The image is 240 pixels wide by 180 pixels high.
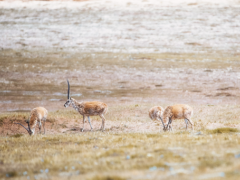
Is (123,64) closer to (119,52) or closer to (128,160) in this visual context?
(119,52)

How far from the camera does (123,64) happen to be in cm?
6028

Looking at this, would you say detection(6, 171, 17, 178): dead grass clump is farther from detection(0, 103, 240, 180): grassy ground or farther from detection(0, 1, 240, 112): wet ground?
detection(0, 1, 240, 112): wet ground

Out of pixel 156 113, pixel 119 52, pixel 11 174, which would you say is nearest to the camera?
pixel 11 174

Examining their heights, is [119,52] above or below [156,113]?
above

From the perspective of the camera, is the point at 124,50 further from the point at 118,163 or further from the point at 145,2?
the point at 118,163

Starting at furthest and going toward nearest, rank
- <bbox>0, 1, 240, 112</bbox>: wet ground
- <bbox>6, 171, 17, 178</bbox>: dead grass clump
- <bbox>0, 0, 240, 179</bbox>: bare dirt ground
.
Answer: <bbox>0, 1, 240, 112</bbox>: wet ground → <bbox>0, 0, 240, 179</bbox>: bare dirt ground → <bbox>6, 171, 17, 178</bbox>: dead grass clump

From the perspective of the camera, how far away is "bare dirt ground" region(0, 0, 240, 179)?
22839 millimetres

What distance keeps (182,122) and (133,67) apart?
35451 millimetres

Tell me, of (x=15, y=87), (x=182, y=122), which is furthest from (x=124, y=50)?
(x=182, y=122)

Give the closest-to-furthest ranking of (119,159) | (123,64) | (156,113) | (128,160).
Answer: (128,160) → (119,159) → (156,113) → (123,64)

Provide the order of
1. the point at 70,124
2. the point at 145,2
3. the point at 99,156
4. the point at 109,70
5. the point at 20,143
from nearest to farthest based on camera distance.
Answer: the point at 99,156 < the point at 20,143 < the point at 70,124 < the point at 109,70 < the point at 145,2

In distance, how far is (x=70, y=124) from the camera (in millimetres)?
23000

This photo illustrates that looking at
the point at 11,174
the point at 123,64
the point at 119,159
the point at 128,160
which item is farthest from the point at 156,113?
the point at 123,64

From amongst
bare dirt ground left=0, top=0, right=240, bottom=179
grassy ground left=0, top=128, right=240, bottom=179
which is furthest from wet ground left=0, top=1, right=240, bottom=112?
grassy ground left=0, top=128, right=240, bottom=179
